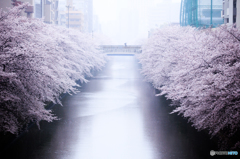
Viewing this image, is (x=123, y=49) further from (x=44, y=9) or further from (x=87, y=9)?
(x=87, y=9)

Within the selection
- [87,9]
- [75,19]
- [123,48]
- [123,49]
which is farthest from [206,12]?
[87,9]

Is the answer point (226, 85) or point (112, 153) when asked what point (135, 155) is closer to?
point (112, 153)

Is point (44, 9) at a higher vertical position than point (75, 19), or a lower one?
lower

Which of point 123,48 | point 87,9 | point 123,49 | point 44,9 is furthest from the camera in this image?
point 87,9

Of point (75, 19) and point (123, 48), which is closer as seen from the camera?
point (123, 48)

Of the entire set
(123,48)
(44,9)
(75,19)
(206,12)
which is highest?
(75,19)

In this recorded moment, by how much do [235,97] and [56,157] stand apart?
7.57 m

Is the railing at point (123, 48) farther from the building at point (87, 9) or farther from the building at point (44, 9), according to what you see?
the building at point (87, 9)

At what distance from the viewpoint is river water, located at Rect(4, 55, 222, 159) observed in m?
13.5

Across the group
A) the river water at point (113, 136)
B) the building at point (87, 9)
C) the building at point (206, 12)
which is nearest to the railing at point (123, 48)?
the building at point (206, 12)

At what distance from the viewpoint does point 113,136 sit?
16547 mm

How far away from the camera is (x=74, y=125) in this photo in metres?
19.0

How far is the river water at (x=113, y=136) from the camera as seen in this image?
13.5m

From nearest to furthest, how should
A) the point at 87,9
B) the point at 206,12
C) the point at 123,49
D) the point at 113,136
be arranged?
the point at 113,136
the point at 206,12
the point at 123,49
the point at 87,9
